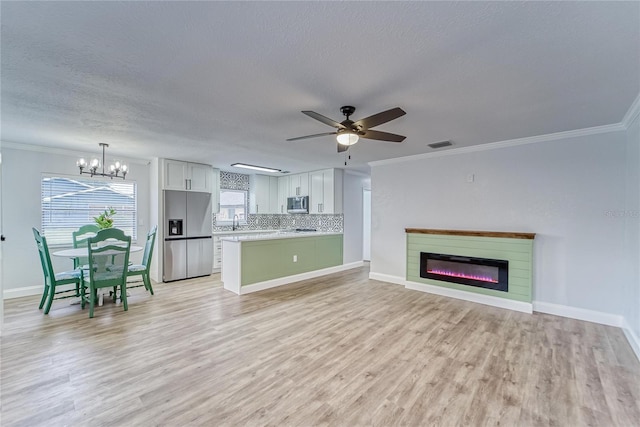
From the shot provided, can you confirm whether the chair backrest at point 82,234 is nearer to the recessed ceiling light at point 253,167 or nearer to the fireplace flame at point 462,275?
the recessed ceiling light at point 253,167

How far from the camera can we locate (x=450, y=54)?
190 centimetres

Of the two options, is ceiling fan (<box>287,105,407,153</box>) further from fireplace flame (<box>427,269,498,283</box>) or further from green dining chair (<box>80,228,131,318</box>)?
green dining chair (<box>80,228,131,318</box>)

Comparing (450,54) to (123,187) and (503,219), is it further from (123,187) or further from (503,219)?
(123,187)

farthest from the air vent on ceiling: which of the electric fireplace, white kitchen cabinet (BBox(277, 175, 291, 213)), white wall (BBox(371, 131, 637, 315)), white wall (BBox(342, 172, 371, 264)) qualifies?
white kitchen cabinet (BBox(277, 175, 291, 213))

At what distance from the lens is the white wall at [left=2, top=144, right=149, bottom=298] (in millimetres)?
4254

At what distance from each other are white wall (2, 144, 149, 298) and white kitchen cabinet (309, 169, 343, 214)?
184 inches

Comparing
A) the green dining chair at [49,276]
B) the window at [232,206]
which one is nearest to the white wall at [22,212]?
the green dining chair at [49,276]

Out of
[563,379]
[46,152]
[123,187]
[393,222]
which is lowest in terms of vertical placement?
[563,379]

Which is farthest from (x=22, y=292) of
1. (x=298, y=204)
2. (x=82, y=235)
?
(x=298, y=204)

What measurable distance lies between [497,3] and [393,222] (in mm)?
4199

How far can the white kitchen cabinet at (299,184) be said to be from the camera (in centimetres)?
705

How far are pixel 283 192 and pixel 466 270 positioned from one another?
4845 mm

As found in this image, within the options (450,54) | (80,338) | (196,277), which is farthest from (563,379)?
(196,277)

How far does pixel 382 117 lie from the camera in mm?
2391
